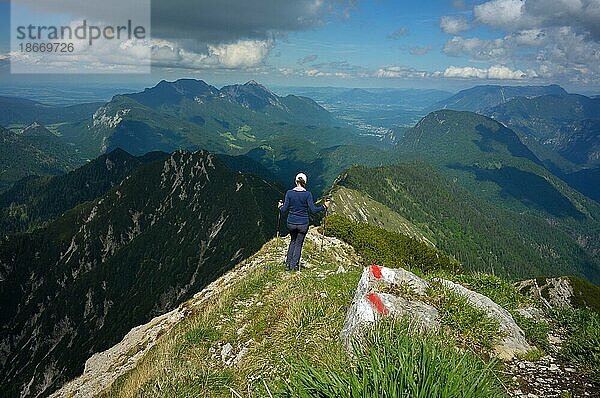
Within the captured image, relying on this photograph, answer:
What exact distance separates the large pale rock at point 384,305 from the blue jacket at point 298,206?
17.5 feet

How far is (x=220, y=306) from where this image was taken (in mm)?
13586

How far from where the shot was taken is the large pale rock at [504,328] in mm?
7832

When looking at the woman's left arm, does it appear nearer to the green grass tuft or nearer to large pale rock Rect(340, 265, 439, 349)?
large pale rock Rect(340, 265, 439, 349)

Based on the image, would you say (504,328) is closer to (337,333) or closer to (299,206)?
(337,333)

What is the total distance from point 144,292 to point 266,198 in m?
49.7

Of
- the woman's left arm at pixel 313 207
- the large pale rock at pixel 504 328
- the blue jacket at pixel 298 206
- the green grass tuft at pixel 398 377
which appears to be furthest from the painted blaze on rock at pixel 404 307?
the blue jacket at pixel 298 206

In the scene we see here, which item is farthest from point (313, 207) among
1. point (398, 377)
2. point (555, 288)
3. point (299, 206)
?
point (555, 288)

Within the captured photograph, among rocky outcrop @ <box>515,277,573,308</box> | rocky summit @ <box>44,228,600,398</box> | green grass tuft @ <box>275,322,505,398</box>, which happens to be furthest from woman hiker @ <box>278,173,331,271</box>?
rocky outcrop @ <box>515,277,573,308</box>

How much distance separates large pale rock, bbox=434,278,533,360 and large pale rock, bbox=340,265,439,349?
111 cm

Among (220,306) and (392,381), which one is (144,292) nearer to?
(220,306)

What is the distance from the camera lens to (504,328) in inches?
336

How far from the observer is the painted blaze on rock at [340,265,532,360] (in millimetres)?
7215

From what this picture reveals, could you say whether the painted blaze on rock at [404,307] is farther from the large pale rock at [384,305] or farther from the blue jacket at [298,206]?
the blue jacket at [298,206]

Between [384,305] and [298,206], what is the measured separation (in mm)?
7862
